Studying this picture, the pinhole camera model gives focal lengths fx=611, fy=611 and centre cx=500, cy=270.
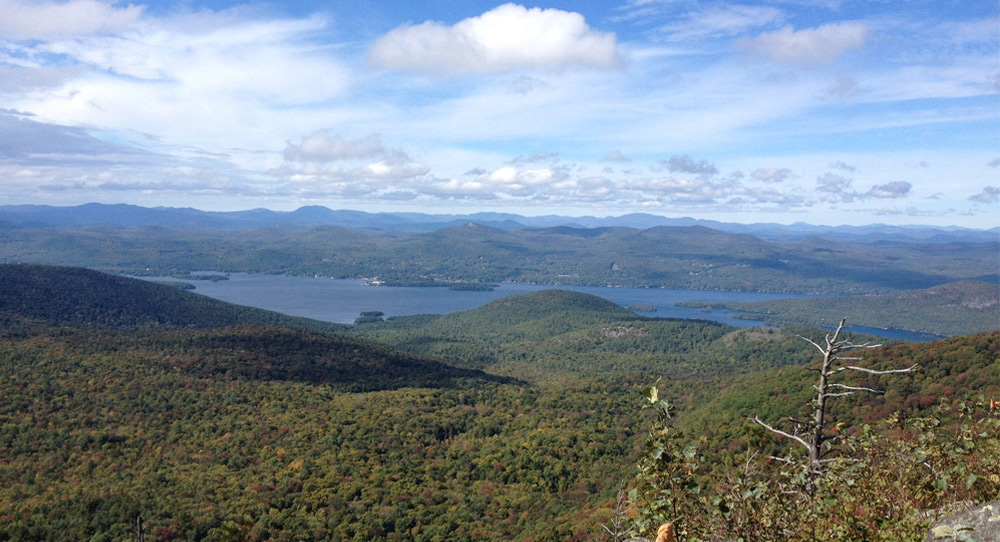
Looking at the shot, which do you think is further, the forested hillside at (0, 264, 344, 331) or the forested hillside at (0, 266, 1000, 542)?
the forested hillside at (0, 264, 344, 331)

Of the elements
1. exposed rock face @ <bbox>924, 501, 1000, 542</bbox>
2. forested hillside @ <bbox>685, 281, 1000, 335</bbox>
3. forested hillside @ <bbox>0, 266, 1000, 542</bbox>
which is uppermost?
exposed rock face @ <bbox>924, 501, 1000, 542</bbox>

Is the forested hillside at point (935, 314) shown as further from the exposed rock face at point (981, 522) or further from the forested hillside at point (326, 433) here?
the exposed rock face at point (981, 522)

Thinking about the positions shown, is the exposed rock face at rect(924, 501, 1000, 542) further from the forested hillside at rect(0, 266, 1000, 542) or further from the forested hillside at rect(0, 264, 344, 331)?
the forested hillside at rect(0, 264, 344, 331)

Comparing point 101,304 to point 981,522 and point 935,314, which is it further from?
point 935,314

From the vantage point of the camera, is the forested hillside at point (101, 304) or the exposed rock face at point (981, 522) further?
the forested hillside at point (101, 304)

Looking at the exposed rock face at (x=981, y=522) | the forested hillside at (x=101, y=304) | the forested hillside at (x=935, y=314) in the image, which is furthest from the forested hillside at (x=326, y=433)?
the forested hillside at (x=935, y=314)

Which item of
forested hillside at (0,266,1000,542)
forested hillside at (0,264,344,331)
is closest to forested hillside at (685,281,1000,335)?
forested hillside at (0,266,1000,542)

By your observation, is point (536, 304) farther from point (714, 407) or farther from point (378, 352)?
point (714, 407)

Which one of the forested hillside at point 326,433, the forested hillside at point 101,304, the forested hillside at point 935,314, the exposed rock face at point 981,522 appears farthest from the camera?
the forested hillside at point 935,314
